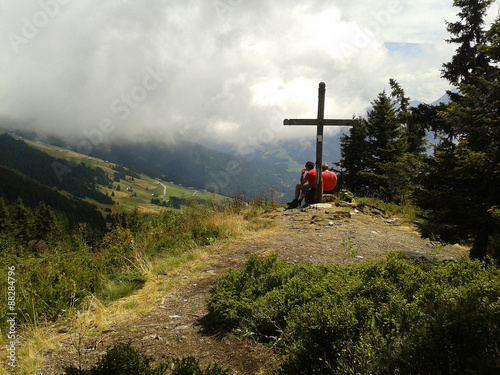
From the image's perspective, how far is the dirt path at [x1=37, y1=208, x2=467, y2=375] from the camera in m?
3.09

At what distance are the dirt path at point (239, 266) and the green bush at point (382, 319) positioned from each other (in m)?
Result: 0.34

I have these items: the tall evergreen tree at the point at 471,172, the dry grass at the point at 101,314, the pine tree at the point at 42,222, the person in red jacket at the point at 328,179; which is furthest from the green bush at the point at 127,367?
the pine tree at the point at 42,222

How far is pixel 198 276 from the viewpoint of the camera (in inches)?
214

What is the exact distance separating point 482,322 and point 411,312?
502 millimetres

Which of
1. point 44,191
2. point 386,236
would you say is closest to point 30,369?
point 386,236

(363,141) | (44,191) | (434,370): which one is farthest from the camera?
(44,191)

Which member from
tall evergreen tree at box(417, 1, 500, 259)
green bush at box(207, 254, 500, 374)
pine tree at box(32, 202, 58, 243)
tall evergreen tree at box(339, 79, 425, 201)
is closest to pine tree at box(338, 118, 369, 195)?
tall evergreen tree at box(339, 79, 425, 201)

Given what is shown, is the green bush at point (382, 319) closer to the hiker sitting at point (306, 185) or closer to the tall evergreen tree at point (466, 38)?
the hiker sitting at point (306, 185)

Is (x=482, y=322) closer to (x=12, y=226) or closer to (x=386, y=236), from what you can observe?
(x=386, y=236)

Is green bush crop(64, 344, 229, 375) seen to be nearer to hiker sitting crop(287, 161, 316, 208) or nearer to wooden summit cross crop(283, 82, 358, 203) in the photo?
wooden summit cross crop(283, 82, 358, 203)

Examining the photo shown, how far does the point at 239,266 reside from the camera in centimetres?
579

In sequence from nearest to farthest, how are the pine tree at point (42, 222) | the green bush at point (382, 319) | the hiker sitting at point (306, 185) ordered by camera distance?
the green bush at point (382, 319) → the hiker sitting at point (306, 185) → the pine tree at point (42, 222)

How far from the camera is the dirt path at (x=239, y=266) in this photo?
122 inches

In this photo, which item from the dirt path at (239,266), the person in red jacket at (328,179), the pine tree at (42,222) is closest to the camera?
the dirt path at (239,266)
